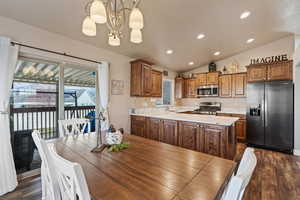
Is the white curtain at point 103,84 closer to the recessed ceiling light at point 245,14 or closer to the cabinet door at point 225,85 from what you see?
the recessed ceiling light at point 245,14

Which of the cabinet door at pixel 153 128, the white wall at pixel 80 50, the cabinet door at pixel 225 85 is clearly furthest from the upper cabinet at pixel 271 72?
the white wall at pixel 80 50

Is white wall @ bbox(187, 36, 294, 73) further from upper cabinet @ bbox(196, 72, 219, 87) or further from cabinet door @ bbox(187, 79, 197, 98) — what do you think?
cabinet door @ bbox(187, 79, 197, 98)

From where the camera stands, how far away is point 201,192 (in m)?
0.79

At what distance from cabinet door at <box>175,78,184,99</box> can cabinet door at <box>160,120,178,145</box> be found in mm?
2602

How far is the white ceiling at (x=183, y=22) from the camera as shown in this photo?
2.03m

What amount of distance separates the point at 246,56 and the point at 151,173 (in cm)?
538

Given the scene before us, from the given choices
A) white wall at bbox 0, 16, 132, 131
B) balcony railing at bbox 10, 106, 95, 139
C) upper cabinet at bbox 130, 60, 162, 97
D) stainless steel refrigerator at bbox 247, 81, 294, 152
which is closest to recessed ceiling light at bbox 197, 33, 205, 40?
upper cabinet at bbox 130, 60, 162, 97

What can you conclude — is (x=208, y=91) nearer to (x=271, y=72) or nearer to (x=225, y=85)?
(x=225, y=85)

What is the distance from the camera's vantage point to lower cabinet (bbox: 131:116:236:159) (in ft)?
7.89

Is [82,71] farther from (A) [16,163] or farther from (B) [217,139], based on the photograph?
(B) [217,139]

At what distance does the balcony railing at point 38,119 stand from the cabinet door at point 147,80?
1789 millimetres

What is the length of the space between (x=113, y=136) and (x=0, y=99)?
1.78 metres

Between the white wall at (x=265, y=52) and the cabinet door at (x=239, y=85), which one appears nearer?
the white wall at (x=265, y=52)

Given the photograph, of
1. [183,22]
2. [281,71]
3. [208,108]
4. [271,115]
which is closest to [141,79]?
[183,22]
